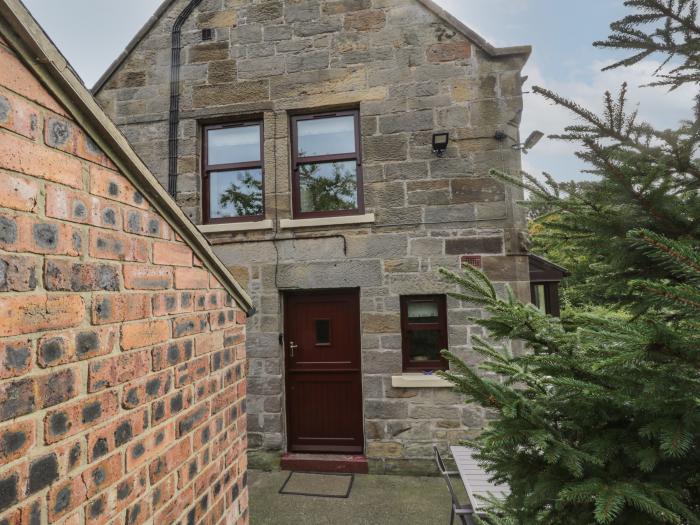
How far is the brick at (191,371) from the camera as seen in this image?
63.6 inches

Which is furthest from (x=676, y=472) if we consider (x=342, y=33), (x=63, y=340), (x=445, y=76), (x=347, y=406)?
(x=342, y=33)

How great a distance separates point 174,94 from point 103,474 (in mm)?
5245

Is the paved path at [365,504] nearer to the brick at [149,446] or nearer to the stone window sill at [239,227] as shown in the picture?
the brick at [149,446]

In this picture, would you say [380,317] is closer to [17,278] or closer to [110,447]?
[110,447]

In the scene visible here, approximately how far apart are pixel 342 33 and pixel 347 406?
4803 millimetres

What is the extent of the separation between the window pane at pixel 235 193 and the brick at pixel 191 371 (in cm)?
350

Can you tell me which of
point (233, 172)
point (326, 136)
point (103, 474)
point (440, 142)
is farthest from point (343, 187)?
point (103, 474)

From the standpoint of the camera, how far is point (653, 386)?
1096 mm

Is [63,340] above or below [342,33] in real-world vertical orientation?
below

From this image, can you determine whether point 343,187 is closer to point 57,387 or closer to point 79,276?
point 79,276

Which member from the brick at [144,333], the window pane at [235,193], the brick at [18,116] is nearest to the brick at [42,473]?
the brick at [144,333]

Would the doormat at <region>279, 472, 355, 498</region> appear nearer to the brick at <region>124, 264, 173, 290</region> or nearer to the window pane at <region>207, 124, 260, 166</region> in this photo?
the brick at <region>124, 264, 173, 290</region>

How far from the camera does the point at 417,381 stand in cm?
450

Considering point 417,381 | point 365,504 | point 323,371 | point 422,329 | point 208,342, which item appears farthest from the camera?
point 323,371
